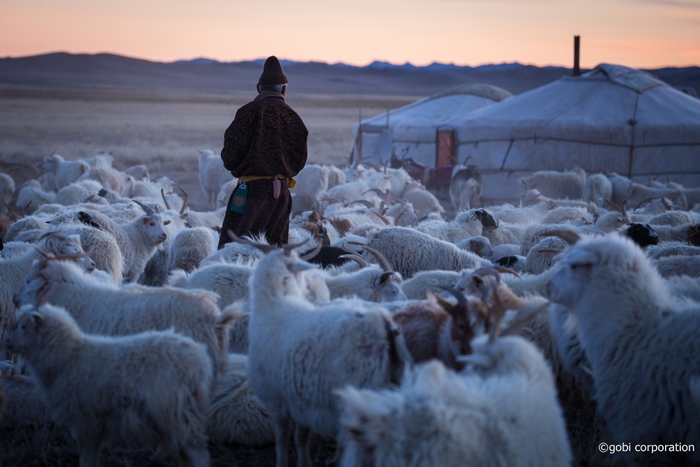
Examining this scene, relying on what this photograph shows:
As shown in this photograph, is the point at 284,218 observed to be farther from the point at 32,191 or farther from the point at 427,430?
the point at 32,191

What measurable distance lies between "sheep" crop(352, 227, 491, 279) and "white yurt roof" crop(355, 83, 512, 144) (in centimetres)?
1264

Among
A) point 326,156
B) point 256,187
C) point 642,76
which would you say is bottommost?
point 326,156

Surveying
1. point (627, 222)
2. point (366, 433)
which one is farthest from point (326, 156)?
point (366, 433)

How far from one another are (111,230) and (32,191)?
574 cm

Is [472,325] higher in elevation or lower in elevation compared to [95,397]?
higher

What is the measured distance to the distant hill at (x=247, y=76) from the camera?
120688 millimetres

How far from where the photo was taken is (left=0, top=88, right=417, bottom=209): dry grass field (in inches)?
1038

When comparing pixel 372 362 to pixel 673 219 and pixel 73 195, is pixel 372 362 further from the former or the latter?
pixel 73 195

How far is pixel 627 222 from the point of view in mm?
7891

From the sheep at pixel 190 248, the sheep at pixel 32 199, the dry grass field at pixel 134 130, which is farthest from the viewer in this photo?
the dry grass field at pixel 134 130

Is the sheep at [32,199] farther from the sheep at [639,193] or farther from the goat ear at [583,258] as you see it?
the goat ear at [583,258]

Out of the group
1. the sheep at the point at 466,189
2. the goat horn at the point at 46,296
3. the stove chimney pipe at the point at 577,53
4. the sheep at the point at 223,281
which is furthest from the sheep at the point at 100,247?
the stove chimney pipe at the point at 577,53

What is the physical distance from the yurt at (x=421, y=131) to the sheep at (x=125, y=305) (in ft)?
48.2

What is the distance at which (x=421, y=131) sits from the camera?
20656 millimetres
